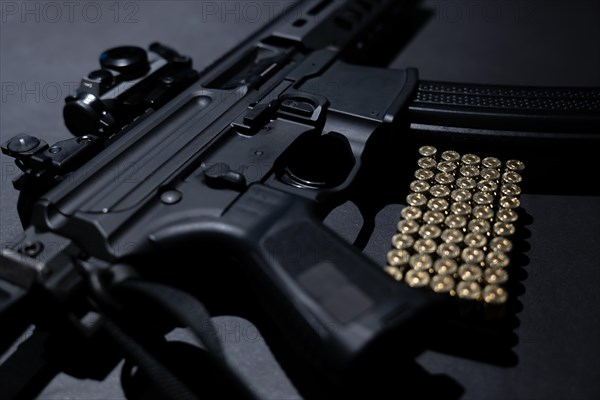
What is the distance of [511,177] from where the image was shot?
1611mm

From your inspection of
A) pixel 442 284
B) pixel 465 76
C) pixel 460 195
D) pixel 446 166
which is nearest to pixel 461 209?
pixel 460 195

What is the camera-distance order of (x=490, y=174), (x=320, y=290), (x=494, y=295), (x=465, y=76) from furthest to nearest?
(x=465, y=76) → (x=490, y=174) → (x=494, y=295) → (x=320, y=290)

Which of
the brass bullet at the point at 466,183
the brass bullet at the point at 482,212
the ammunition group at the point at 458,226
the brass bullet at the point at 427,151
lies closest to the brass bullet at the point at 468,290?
the ammunition group at the point at 458,226

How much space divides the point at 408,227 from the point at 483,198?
23 cm

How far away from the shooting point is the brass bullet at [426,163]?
1621 mm

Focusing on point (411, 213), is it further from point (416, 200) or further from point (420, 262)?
point (420, 262)

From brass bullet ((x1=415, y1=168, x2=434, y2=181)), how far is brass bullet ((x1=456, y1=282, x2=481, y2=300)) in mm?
354

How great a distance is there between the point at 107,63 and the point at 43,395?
83 cm

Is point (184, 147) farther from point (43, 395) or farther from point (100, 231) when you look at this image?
point (43, 395)

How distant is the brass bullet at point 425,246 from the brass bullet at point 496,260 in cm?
12

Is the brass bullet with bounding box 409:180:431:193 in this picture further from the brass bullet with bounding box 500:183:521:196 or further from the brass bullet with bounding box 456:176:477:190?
the brass bullet with bounding box 500:183:521:196

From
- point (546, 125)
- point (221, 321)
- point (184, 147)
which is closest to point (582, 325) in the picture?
point (546, 125)

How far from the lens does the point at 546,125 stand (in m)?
1.59

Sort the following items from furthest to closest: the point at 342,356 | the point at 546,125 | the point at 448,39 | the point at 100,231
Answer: the point at 448,39 → the point at 546,125 → the point at 100,231 → the point at 342,356
